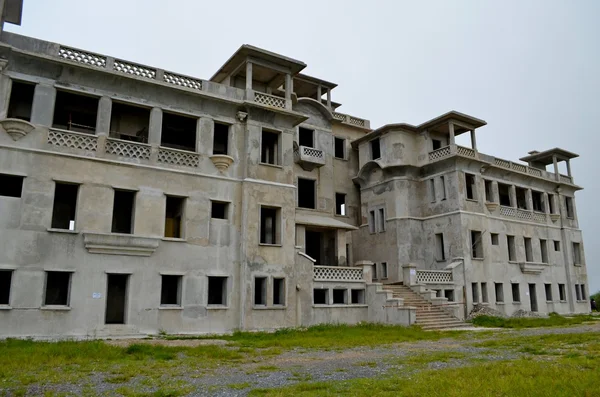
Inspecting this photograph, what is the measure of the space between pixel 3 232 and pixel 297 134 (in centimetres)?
1773

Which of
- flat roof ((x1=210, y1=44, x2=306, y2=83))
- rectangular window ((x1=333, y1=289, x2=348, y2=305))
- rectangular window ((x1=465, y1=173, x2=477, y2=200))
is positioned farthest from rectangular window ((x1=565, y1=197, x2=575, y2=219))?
flat roof ((x1=210, y1=44, x2=306, y2=83))

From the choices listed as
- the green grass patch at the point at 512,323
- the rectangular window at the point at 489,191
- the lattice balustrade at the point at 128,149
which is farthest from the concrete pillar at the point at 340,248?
the lattice balustrade at the point at 128,149

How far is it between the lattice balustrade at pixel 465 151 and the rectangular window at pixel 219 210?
53.8 ft

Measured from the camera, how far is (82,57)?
1912 centimetres

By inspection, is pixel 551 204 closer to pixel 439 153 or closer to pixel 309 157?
pixel 439 153

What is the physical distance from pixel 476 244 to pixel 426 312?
338 inches

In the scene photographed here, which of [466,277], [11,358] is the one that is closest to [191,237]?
[11,358]

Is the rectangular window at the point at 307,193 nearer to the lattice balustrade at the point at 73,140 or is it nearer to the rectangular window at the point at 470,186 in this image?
the rectangular window at the point at 470,186

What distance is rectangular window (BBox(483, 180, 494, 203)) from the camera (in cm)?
3262

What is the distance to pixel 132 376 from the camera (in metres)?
10.1

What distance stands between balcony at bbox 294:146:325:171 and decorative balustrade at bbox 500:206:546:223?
13.5 m

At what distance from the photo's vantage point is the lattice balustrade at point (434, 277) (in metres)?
27.4

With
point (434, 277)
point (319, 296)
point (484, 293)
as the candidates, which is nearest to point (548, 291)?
point (484, 293)

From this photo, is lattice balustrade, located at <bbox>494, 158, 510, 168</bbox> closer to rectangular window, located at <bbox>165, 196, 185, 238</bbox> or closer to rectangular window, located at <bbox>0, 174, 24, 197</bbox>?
rectangular window, located at <bbox>165, 196, 185, 238</bbox>
